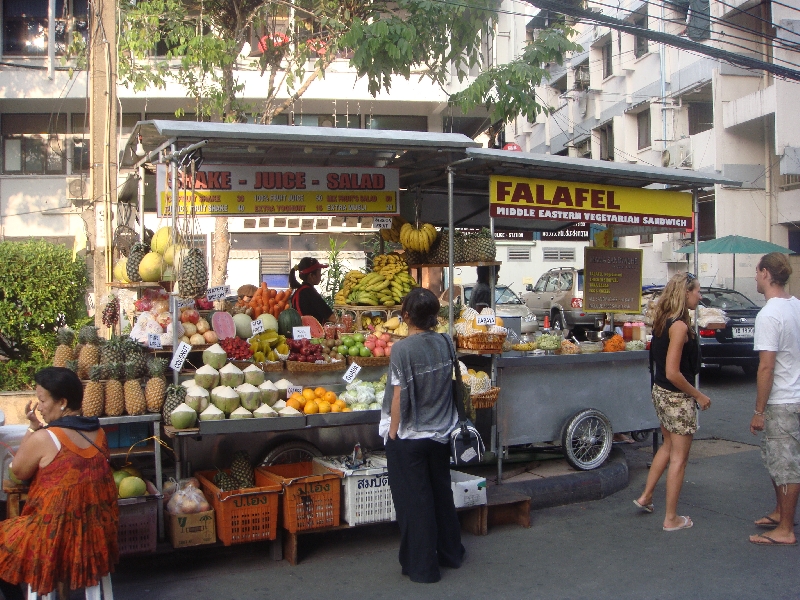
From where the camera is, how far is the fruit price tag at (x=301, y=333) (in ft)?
23.2

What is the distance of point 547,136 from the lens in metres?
32.5

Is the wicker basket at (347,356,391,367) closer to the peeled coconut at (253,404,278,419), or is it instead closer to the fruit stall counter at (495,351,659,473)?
the fruit stall counter at (495,351,659,473)

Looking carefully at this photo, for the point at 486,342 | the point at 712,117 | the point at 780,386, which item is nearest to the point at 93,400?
the point at 486,342

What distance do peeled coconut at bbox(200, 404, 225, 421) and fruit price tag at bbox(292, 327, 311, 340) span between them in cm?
166

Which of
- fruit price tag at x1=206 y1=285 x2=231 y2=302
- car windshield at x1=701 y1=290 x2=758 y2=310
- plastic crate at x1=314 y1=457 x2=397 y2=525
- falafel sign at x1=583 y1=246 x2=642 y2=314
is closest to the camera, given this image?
plastic crate at x1=314 y1=457 x2=397 y2=525

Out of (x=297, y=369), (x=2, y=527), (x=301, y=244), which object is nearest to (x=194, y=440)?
(x=297, y=369)

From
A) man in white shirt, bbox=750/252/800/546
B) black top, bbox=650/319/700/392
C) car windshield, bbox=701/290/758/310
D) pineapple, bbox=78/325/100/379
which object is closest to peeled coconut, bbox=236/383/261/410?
pineapple, bbox=78/325/100/379

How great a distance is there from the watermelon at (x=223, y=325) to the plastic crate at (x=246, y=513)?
1679mm

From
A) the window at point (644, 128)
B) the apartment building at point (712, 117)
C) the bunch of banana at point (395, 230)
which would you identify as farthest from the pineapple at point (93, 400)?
the window at point (644, 128)

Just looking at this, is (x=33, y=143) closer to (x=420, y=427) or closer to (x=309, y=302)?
(x=309, y=302)

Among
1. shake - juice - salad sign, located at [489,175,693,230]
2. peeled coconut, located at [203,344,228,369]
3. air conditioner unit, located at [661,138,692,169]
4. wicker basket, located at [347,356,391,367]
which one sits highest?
air conditioner unit, located at [661,138,692,169]

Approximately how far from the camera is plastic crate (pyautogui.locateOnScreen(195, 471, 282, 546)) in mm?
5160

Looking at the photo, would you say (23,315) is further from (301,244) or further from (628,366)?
(301,244)

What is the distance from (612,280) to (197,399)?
589 centimetres
